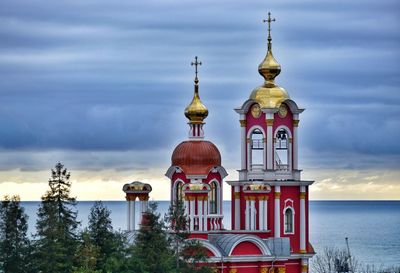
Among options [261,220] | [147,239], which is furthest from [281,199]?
[147,239]

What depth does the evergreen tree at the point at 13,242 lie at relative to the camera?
55656mm

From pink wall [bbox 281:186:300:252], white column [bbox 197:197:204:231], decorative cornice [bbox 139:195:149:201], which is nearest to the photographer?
white column [bbox 197:197:204:231]

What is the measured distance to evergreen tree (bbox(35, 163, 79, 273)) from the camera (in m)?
55.6

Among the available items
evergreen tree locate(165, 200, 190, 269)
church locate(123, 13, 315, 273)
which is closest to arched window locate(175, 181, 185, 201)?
church locate(123, 13, 315, 273)

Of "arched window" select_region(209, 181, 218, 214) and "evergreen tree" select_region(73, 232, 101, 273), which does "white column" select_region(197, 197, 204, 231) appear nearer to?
"arched window" select_region(209, 181, 218, 214)

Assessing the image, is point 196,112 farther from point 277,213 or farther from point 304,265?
point 304,265

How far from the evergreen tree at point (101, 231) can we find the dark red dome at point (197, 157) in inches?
292

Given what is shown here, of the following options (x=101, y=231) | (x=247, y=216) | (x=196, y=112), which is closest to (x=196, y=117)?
(x=196, y=112)

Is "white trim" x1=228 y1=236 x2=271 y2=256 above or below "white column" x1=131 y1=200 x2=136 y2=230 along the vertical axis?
below

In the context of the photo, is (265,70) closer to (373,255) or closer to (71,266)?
(71,266)

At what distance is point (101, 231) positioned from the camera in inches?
2260

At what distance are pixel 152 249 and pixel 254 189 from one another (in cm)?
892

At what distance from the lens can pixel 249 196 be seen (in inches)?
2557

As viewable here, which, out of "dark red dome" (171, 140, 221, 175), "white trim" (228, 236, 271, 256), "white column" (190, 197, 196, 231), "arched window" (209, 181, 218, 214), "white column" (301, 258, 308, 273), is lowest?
"white column" (301, 258, 308, 273)
